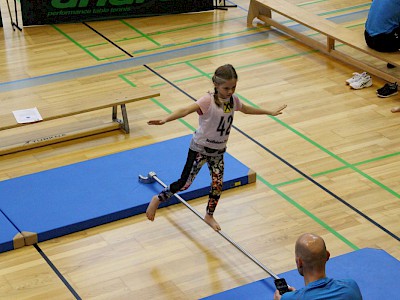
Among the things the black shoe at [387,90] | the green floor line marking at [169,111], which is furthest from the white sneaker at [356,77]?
the green floor line marking at [169,111]

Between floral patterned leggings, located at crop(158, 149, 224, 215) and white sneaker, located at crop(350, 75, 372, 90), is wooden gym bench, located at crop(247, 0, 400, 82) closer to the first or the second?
white sneaker, located at crop(350, 75, 372, 90)

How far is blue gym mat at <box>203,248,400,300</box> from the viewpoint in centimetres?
508

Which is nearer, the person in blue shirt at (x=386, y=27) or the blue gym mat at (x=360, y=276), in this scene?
the blue gym mat at (x=360, y=276)

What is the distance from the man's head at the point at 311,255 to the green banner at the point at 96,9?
268 inches

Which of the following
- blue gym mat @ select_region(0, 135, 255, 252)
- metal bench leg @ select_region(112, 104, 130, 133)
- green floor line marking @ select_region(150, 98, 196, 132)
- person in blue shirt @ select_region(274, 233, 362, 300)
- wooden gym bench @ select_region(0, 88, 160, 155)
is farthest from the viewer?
green floor line marking @ select_region(150, 98, 196, 132)

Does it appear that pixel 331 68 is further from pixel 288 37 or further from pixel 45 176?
pixel 45 176

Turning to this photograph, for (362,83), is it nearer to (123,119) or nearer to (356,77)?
(356,77)

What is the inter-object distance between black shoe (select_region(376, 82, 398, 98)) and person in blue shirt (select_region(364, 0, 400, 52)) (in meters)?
0.36

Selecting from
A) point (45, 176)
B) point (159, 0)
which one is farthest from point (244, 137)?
point (159, 0)

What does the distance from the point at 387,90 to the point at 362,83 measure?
0.97 ft

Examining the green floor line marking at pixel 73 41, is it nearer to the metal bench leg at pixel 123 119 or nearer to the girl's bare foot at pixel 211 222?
the metal bench leg at pixel 123 119

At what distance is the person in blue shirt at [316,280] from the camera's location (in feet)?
12.3

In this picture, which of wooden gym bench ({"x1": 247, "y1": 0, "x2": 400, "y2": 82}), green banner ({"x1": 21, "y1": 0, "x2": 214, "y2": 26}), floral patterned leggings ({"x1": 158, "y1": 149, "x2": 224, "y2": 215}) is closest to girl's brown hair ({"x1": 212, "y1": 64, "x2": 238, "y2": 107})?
floral patterned leggings ({"x1": 158, "y1": 149, "x2": 224, "y2": 215})

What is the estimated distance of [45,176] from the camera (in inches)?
256
